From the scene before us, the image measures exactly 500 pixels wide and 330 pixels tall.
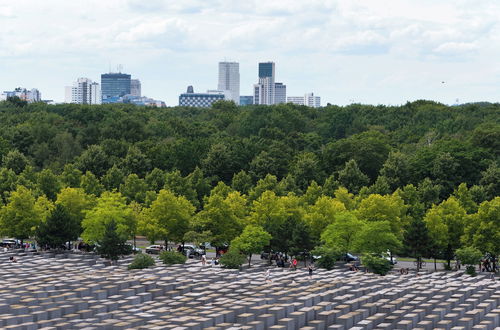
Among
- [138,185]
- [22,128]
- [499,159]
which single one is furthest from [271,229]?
[22,128]

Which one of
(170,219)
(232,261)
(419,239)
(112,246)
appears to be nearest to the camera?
(232,261)

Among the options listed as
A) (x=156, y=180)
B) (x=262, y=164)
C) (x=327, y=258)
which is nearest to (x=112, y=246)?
(x=327, y=258)

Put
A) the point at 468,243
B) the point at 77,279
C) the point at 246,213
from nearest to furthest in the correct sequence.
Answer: the point at 77,279 → the point at 468,243 → the point at 246,213

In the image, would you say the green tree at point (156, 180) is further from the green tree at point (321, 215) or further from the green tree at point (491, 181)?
the green tree at point (491, 181)

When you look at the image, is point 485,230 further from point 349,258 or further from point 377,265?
point 349,258

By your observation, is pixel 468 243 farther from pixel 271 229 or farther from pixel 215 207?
pixel 215 207

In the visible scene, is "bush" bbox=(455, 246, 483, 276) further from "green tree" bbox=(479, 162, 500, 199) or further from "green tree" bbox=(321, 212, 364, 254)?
"green tree" bbox=(479, 162, 500, 199)
